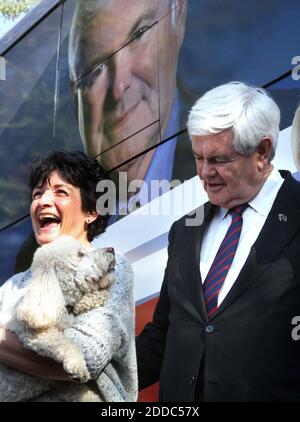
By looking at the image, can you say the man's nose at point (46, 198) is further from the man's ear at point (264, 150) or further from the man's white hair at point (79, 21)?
the man's white hair at point (79, 21)

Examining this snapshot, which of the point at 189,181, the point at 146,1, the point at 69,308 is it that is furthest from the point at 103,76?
the point at 69,308

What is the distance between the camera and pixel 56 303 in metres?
2.45

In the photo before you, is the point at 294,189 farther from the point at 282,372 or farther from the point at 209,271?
the point at 282,372

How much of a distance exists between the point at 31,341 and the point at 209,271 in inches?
29.4

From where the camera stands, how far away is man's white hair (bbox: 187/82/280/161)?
9.25ft

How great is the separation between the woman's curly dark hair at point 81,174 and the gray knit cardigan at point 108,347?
382mm

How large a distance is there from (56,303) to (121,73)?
1.74 meters

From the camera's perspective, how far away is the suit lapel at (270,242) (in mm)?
2650

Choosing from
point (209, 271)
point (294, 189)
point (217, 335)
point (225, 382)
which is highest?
point (294, 189)

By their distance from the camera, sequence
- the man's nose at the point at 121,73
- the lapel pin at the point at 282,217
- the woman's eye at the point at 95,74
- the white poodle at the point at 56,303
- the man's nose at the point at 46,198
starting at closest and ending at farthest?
the white poodle at the point at 56,303
the lapel pin at the point at 282,217
the man's nose at the point at 46,198
the man's nose at the point at 121,73
the woman's eye at the point at 95,74

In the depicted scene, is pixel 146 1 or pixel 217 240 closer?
pixel 217 240

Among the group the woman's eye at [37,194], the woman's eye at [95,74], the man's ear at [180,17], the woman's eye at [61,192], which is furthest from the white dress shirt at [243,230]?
the woman's eye at [95,74]

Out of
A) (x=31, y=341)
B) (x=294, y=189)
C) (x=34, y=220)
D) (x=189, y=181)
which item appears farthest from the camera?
(x=189, y=181)

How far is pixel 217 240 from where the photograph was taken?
114 inches
